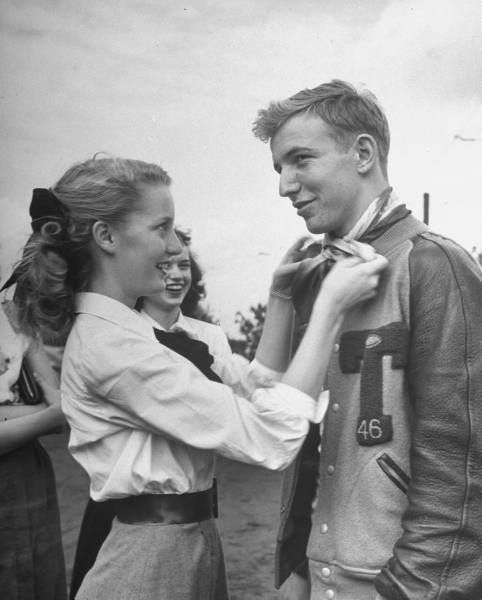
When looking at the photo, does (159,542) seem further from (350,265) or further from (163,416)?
(350,265)

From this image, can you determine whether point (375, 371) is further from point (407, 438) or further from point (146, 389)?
point (146, 389)

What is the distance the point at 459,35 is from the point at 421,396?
1671mm

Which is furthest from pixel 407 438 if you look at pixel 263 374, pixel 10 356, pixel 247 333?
pixel 10 356

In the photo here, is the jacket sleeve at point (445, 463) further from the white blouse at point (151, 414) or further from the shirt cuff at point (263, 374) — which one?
the shirt cuff at point (263, 374)

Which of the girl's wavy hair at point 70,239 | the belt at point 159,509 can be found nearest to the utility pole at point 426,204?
the girl's wavy hair at point 70,239

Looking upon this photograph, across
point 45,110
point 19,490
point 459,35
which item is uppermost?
point 459,35

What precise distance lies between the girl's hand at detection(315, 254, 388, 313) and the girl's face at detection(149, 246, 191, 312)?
60.1 inches

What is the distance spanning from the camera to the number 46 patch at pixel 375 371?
156 centimetres

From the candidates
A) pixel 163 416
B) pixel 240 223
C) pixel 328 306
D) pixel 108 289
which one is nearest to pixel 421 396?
pixel 328 306

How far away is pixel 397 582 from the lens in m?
1.46

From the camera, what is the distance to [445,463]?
147 centimetres

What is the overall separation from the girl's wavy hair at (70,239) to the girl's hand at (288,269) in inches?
18.4

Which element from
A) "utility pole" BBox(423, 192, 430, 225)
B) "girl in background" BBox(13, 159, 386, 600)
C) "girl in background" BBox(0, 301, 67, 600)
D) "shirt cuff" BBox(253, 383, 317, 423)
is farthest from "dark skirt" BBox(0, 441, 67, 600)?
"utility pole" BBox(423, 192, 430, 225)

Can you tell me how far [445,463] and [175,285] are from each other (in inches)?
73.1
